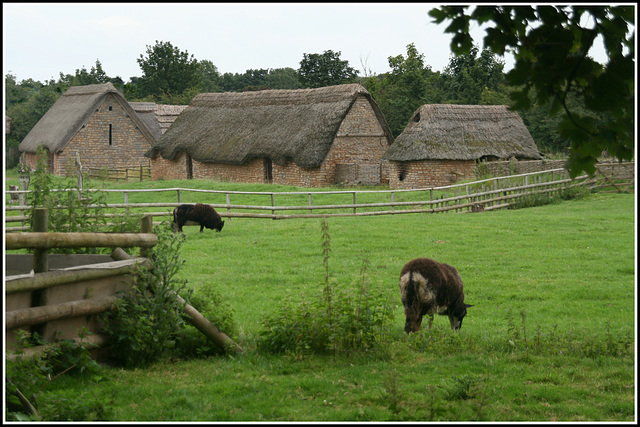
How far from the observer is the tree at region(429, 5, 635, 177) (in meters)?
4.46

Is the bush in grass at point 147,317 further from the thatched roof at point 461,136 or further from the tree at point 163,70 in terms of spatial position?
the tree at point 163,70

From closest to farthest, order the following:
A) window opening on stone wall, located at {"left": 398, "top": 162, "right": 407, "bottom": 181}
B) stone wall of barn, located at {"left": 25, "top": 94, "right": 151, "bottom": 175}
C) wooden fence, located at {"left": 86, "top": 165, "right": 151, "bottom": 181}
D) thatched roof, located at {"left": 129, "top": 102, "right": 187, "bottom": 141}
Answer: window opening on stone wall, located at {"left": 398, "top": 162, "right": 407, "bottom": 181} < wooden fence, located at {"left": 86, "top": 165, "right": 151, "bottom": 181} < stone wall of barn, located at {"left": 25, "top": 94, "right": 151, "bottom": 175} < thatched roof, located at {"left": 129, "top": 102, "right": 187, "bottom": 141}

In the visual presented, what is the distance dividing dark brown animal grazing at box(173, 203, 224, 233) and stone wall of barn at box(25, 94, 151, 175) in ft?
85.0

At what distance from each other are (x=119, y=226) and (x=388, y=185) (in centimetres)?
2839

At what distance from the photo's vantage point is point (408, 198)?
27047 mm

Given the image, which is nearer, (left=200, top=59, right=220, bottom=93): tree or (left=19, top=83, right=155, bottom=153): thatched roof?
(left=19, top=83, right=155, bottom=153): thatched roof

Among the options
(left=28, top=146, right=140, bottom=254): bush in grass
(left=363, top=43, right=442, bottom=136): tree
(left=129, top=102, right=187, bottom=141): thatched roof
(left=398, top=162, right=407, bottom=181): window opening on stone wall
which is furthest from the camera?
(left=129, top=102, right=187, bottom=141): thatched roof

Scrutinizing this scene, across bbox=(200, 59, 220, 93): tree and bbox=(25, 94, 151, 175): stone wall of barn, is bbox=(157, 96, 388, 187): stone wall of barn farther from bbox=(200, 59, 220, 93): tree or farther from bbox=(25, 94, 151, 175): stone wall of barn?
bbox=(200, 59, 220, 93): tree

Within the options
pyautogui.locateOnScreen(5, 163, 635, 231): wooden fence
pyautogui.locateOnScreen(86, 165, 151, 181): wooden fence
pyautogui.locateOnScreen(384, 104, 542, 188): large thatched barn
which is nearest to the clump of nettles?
pyautogui.locateOnScreen(5, 163, 635, 231): wooden fence

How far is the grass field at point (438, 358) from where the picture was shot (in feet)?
17.8

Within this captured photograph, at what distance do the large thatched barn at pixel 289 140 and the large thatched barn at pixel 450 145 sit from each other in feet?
7.26

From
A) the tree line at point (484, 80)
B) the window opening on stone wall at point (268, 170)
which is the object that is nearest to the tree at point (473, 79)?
the tree line at point (484, 80)

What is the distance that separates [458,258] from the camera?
1480 cm

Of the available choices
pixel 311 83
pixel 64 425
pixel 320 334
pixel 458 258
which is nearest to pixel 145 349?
pixel 320 334
